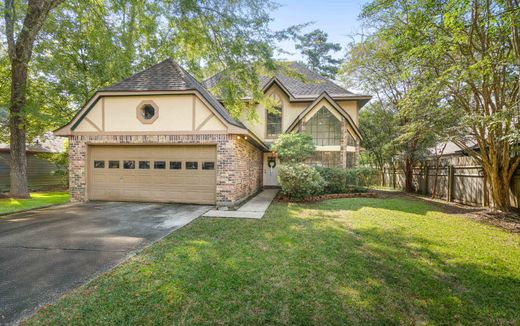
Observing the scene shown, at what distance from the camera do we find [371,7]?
7855 millimetres

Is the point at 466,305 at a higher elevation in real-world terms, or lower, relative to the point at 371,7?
lower

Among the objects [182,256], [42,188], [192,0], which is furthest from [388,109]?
[42,188]

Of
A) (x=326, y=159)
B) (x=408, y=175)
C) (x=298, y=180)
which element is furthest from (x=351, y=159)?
(x=298, y=180)

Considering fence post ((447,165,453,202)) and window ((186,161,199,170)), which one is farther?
fence post ((447,165,453,202))

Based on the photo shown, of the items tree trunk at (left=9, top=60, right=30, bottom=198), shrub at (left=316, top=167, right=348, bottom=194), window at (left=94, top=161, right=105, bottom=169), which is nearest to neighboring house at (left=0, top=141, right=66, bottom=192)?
tree trunk at (left=9, top=60, right=30, bottom=198)

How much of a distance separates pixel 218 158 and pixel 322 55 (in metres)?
28.0

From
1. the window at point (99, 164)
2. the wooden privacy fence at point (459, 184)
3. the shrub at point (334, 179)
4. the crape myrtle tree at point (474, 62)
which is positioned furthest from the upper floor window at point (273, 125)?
the window at point (99, 164)

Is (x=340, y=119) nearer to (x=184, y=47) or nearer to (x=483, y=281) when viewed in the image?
(x=184, y=47)

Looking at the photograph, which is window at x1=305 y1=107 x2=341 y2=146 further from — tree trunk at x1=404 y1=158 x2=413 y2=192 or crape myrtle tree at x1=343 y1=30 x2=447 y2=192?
tree trunk at x1=404 y1=158 x2=413 y2=192

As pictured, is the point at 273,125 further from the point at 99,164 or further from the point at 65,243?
the point at 65,243

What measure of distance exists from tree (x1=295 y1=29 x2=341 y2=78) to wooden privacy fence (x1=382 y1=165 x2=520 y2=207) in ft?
Answer: 64.2

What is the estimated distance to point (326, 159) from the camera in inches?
579

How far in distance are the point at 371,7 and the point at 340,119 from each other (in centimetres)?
687

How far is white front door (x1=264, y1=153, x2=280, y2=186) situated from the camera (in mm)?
16453
